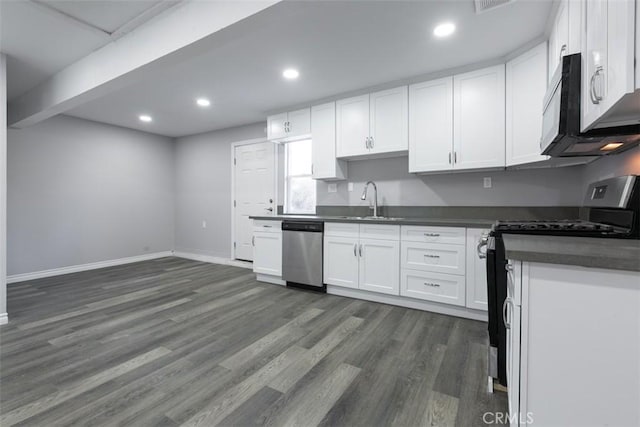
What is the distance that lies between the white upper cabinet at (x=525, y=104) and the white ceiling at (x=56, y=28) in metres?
2.96

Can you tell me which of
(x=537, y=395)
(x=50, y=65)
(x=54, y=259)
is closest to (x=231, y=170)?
(x=50, y=65)

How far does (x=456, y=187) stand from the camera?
3.09 metres

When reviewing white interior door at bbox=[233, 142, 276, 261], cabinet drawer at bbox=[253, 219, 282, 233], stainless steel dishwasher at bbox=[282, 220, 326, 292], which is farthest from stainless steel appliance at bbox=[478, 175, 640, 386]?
white interior door at bbox=[233, 142, 276, 261]

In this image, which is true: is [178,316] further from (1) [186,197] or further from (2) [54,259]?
(1) [186,197]

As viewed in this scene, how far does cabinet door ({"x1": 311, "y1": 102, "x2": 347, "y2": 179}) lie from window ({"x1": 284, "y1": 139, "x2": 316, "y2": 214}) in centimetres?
54

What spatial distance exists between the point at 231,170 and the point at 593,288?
494 cm

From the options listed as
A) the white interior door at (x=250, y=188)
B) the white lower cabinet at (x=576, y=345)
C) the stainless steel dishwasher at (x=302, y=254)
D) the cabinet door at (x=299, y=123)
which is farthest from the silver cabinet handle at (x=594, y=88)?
the white interior door at (x=250, y=188)

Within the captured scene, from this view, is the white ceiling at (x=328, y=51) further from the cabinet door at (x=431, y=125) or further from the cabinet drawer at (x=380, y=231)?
the cabinet drawer at (x=380, y=231)

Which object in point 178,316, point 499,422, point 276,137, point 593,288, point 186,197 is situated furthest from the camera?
point 186,197

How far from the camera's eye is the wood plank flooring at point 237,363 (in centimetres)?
141

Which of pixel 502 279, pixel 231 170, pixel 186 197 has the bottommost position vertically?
pixel 502 279

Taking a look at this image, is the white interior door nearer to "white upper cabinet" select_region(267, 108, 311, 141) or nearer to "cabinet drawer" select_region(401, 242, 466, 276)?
"white upper cabinet" select_region(267, 108, 311, 141)

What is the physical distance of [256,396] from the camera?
152cm

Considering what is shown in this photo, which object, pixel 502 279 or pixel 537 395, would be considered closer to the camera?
pixel 537 395
